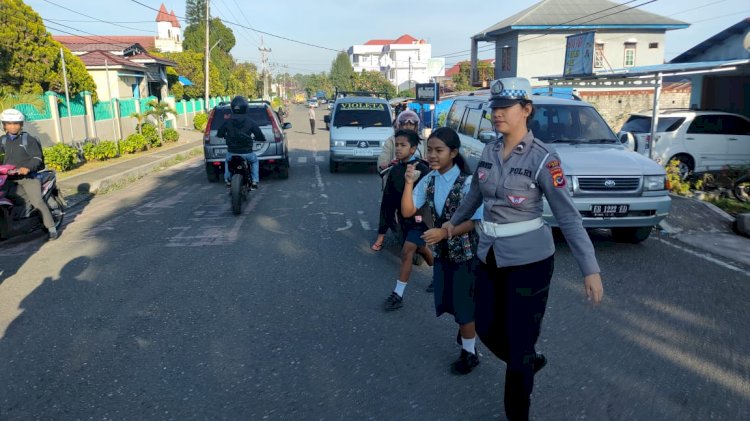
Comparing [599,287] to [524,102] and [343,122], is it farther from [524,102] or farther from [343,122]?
[343,122]

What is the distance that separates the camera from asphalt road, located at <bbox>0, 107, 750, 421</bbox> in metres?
3.63

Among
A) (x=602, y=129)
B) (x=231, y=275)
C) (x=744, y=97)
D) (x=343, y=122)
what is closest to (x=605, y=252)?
(x=602, y=129)

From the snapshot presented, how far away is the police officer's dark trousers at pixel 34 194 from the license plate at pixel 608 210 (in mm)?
7286

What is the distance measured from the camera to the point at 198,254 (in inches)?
284

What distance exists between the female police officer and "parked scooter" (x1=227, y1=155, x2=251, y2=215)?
698 cm

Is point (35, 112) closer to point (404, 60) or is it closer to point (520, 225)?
point (520, 225)

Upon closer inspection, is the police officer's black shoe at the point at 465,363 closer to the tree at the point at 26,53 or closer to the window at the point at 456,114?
the window at the point at 456,114

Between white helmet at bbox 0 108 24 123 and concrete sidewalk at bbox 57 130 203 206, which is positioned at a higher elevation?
white helmet at bbox 0 108 24 123

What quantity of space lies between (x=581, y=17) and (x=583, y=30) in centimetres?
125

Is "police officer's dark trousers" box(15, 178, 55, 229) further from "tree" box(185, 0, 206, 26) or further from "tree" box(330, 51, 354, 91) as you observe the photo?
"tree" box(330, 51, 354, 91)

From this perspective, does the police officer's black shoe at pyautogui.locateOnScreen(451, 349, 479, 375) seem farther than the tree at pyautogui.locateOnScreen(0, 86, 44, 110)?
No

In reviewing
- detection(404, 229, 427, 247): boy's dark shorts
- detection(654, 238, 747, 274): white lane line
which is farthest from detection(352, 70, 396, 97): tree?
detection(404, 229, 427, 247): boy's dark shorts

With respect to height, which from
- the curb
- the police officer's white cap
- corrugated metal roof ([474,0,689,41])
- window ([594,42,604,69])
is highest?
corrugated metal roof ([474,0,689,41])

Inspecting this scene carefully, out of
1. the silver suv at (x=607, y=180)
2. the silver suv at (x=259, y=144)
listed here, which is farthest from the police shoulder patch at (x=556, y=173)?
the silver suv at (x=259, y=144)
